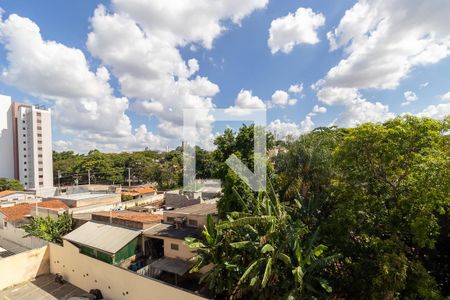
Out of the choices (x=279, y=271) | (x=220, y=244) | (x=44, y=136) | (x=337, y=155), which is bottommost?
(x=279, y=271)

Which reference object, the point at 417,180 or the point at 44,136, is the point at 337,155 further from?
the point at 44,136

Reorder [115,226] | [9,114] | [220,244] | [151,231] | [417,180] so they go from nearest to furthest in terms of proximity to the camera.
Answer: [417,180] → [220,244] → [151,231] → [115,226] → [9,114]

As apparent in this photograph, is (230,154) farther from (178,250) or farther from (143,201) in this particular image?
(143,201)

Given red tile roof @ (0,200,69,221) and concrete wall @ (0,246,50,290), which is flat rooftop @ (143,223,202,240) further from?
red tile roof @ (0,200,69,221)

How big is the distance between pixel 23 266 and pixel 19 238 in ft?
22.6

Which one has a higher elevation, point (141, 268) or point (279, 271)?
point (279, 271)

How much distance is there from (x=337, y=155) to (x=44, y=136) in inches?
2633

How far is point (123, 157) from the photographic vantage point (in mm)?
68375

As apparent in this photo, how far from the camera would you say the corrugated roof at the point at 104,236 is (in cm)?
1448

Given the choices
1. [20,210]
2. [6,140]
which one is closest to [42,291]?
[20,210]

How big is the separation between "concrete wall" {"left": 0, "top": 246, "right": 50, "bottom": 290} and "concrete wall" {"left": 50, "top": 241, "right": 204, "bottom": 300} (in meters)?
0.52

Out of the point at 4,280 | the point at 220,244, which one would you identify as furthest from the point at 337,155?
the point at 4,280

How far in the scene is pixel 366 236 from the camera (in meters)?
9.83

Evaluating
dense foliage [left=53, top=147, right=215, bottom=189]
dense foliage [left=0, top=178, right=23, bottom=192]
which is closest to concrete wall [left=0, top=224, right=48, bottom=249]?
dense foliage [left=53, top=147, right=215, bottom=189]
